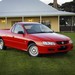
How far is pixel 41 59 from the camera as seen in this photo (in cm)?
1218

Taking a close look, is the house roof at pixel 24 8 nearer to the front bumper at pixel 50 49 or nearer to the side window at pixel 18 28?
the side window at pixel 18 28

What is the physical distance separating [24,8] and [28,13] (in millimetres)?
2153

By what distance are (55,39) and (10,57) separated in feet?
6.70

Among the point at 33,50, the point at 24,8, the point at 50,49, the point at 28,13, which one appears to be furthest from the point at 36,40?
the point at 24,8

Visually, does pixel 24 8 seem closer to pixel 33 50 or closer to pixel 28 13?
pixel 28 13

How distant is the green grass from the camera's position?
959cm

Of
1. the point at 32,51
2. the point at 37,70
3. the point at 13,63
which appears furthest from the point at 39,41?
the point at 37,70

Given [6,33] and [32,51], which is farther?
[6,33]

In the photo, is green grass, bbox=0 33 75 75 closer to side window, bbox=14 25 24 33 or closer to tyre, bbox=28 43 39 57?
tyre, bbox=28 43 39 57

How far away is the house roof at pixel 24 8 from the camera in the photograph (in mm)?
40875

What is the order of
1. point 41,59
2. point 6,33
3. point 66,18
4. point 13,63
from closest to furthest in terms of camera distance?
point 13,63 → point 41,59 → point 6,33 → point 66,18

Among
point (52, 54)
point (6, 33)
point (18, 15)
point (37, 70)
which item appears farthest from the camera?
point (18, 15)

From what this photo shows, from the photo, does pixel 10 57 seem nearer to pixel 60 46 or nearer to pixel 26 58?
pixel 26 58

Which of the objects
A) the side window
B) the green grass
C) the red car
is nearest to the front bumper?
the red car
